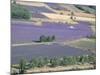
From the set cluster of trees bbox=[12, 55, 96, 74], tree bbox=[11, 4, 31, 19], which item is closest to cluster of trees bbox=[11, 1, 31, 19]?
tree bbox=[11, 4, 31, 19]

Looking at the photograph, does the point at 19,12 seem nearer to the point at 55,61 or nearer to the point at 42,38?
the point at 42,38

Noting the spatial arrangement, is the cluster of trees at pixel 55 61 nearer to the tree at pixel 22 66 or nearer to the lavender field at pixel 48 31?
the tree at pixel 22 66

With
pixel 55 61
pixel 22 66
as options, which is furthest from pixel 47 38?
pixel 22 66

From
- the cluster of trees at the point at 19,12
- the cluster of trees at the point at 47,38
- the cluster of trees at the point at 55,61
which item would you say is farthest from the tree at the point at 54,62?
the cluster of trees at the point at 19,12

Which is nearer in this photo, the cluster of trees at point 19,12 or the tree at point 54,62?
the cluster of trees at point 19,12
